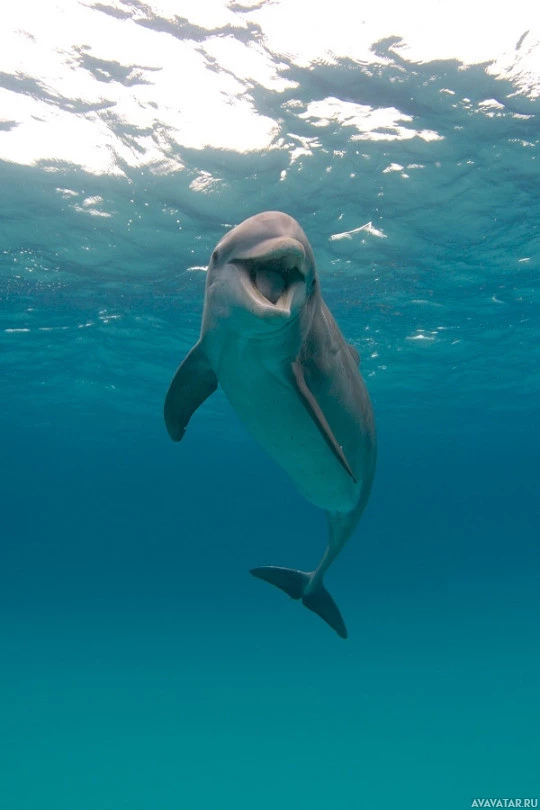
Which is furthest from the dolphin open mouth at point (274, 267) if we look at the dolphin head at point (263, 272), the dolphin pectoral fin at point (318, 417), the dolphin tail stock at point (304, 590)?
the dolphin tail stock at point (304, 590)

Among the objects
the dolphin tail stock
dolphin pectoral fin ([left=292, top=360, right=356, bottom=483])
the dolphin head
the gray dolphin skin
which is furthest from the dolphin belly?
the dolphin tail stock

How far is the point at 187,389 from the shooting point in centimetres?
563

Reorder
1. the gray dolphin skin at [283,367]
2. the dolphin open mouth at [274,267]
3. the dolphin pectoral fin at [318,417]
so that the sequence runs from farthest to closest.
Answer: the dolphin pectoral fin at [318,417], the gray dolphin skin at [283,367], the dolphin open mouth at [274,267]

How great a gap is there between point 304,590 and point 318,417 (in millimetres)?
4882

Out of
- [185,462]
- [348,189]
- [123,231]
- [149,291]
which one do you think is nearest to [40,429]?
[185,462]

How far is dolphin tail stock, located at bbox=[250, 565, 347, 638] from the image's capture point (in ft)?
28.5

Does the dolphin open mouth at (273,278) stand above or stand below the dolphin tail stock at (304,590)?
above

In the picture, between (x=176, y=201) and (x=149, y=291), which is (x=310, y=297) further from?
(x=149, y=291)

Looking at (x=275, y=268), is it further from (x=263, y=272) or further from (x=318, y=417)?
(x=318, y=417)

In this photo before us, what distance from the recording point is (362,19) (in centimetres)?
960

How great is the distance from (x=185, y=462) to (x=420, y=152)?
204ft

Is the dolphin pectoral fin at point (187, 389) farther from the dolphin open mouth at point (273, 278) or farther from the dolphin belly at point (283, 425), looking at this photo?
the dolphin open mouth at point (273, 278)

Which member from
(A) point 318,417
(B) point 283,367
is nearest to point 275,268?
(B) point 283,367

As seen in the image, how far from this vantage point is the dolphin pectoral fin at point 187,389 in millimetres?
5254
